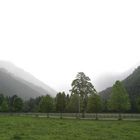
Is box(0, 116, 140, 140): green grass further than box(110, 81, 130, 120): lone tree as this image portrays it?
No

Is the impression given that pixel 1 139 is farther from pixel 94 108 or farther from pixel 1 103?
pixel 1 103

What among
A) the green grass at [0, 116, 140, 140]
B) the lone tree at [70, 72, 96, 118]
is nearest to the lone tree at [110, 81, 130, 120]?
the lone tree at [70, 72, 96, 118]

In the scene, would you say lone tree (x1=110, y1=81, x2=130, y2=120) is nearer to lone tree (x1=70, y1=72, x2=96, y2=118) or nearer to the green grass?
lone tree (x1=70, y1=72, x2=96, y2=118)

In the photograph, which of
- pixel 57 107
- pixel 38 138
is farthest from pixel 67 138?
pixel 57 107

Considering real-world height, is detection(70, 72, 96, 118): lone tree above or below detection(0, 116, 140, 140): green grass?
above

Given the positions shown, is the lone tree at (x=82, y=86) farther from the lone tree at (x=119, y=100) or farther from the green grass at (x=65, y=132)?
the green grass at (x=65, y=132)

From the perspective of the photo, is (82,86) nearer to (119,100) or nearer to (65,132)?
(119,100)

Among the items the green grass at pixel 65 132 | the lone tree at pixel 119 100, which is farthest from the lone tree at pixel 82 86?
the green grass at pixel 65 132

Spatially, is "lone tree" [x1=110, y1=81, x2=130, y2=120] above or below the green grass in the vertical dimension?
above

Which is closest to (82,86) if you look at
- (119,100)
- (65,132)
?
(119,100)

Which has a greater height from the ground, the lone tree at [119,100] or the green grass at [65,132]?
the lone tree at [119,100]

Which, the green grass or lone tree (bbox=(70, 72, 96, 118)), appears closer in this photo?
the green grass

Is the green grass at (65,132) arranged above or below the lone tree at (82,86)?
below

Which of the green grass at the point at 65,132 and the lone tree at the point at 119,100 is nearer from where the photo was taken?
the green grass at the point at 65,132
